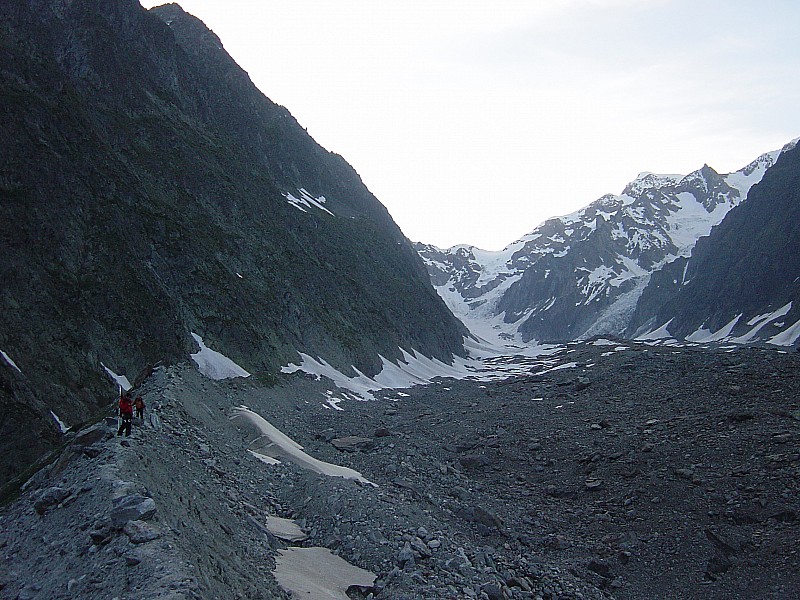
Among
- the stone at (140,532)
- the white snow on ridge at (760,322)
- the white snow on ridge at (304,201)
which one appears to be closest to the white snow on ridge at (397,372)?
the white snow on ridge at (304,201)

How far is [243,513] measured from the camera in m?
13.3

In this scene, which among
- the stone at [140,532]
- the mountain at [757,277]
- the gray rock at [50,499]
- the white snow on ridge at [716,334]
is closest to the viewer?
the stone at [140,532]

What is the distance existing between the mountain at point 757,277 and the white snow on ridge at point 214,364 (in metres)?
111

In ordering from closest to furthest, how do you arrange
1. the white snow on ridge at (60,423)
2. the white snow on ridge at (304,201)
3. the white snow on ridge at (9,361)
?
1. the white snow on ridge at (60,423)
2. the white snow on ridge at (9,361)
3. the white snow on ridge at (304,201)

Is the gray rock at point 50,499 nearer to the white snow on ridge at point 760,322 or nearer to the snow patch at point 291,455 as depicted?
the snow patch at point 291,455

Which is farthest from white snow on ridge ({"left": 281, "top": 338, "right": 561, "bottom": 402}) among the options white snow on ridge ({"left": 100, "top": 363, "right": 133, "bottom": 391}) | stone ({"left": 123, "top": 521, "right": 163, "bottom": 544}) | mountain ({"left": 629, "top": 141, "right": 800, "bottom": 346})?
mountain ({"left": 629, "top": 141, "right": 800, "bottom": 346})

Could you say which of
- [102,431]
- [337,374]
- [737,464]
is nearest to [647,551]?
[737,464]

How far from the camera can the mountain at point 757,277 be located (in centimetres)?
13412

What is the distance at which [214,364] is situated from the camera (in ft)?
132

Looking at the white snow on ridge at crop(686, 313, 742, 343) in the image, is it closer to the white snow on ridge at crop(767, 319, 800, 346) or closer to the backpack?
the white snow on ridge at crop(767, 319, 800, 346)

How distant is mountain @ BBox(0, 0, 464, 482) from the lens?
1071 inches

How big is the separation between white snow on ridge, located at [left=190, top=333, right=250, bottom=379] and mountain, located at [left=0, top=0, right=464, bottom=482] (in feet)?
3.32

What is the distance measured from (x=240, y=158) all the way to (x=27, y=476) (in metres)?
69.5

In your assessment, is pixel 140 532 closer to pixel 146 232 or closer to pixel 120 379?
pixel 120 379
